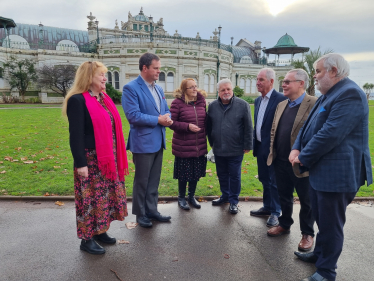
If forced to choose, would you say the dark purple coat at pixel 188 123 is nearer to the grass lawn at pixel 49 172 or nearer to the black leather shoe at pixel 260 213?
the grass lawn at pixel 49 172

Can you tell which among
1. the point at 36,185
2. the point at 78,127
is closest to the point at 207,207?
the point at 78,127

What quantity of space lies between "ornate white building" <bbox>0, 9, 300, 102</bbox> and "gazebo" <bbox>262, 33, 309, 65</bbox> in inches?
373

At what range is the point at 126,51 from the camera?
3472 centimetres

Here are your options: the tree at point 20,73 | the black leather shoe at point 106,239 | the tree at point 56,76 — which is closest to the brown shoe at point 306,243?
the black leather shoe at point 106,239

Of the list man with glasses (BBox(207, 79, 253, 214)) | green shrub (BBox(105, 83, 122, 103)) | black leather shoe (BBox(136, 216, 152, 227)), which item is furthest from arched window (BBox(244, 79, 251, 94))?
black leather shoe (BBox(136, 216, 152, 227))

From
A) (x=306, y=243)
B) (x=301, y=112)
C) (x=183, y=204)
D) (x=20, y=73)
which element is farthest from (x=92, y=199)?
(x=20, y=73)

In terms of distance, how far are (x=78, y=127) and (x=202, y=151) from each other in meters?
2.36

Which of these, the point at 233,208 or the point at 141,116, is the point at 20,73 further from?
the point at 233,208

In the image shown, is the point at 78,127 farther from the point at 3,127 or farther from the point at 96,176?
A: the point at 3,127

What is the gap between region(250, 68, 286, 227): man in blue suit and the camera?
4.16 metres

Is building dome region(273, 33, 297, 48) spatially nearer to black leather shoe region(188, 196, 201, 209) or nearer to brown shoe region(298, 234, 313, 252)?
black leather shoe region(188, 196, 201, 209)

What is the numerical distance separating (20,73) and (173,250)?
120 ft

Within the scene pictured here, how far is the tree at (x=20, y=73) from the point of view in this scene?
1254 inches

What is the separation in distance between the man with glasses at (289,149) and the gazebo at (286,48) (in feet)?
151
